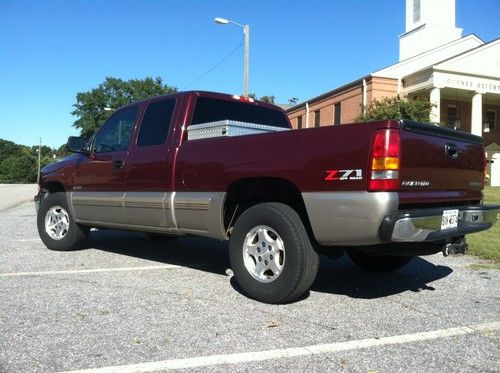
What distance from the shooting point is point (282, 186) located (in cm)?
468

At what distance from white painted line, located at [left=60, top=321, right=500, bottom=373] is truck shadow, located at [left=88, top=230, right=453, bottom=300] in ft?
3.59

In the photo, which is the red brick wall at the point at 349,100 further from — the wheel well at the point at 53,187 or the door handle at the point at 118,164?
the door handle at the point at 118,164

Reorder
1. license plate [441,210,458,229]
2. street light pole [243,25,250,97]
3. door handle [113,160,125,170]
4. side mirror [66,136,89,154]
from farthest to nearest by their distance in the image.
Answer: street light pole [243,25,250,97], side mirror [66,136,89,154], door handle [113,160,125,170], license plate [441,210,458,229]

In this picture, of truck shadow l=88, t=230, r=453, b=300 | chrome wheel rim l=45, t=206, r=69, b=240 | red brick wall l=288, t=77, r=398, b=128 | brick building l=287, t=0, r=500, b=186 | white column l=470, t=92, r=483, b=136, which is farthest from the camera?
red brick wall l=288, t=77, r=398, b=128

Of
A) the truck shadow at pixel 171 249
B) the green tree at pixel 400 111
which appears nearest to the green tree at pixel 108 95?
the green tree at pixel 400 111

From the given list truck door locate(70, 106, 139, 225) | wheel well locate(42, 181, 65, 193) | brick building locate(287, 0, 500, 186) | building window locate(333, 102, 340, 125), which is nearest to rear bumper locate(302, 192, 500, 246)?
truck door locate(70, 106, 139, 225)

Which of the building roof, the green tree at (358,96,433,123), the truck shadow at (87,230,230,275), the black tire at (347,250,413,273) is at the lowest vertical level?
the truck shadow at (87,230,230,275)

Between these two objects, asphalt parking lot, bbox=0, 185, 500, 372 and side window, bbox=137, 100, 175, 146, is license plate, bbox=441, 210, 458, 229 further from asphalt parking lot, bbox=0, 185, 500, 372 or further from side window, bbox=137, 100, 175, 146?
side window, bbox=137, 100, 175, 146

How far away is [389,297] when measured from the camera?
4.81 m

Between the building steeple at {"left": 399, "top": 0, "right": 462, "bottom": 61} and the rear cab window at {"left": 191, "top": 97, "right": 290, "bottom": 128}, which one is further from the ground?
the building steeple at {"left": 399, "top": 0, "right": 462, "bottom": 61}

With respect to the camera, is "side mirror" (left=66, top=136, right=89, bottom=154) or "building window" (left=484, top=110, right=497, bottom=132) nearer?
"side mirror" (left=66, top=136, right=89, bottom=154)

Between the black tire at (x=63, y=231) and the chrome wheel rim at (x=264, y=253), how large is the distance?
10.7ft

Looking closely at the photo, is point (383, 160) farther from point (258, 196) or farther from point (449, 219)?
point (258, 196)

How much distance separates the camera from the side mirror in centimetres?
677
